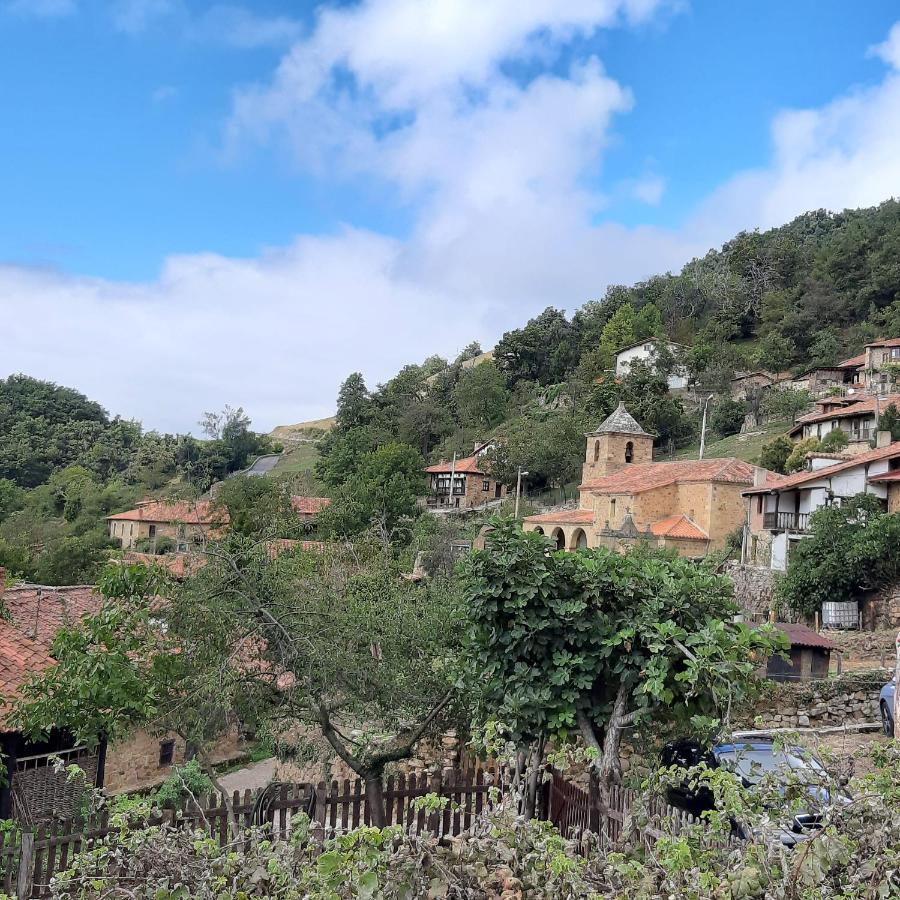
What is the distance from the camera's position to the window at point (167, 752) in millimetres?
17641

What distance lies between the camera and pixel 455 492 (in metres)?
61.5

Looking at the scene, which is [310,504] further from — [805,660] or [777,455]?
[805,660]

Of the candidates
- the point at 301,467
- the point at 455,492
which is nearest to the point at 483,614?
the point at 455,492

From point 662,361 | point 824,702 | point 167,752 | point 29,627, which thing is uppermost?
point 662,361

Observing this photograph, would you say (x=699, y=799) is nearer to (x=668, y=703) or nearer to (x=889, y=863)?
(x=668, y=703)

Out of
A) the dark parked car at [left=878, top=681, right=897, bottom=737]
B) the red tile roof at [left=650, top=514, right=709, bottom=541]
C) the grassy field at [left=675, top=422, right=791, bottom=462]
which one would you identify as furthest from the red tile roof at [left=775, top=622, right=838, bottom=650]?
the grassy field at [left=675, top=422, right=791, bottom=462]

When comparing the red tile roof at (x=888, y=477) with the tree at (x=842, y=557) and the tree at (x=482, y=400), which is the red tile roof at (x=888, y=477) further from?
the tree at (x=482, y=400)

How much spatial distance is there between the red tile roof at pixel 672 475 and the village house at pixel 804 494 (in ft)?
11.6

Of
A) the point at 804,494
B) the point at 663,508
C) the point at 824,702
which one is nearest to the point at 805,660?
the point at 824,702

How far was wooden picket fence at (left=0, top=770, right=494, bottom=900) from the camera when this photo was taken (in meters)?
6.50

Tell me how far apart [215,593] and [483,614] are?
3.41m

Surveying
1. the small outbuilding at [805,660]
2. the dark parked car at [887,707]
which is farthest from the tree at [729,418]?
the dark parked car at [887,707]

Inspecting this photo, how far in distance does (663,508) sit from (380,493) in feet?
66.1

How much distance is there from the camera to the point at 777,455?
41.2 metres
